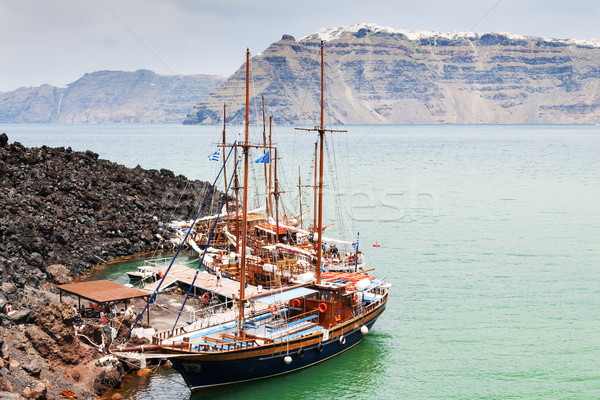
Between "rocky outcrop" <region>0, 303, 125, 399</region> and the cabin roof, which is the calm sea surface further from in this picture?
the cabin roof

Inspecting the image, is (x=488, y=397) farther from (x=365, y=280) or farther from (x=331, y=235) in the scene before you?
(x=331, y=235)

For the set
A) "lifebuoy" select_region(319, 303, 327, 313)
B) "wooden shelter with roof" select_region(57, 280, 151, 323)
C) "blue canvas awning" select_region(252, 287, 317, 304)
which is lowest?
"lifebuoy" select_region(319, 303, 327, 313)

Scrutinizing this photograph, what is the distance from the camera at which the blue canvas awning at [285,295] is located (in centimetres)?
3556

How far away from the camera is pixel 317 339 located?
3534cm

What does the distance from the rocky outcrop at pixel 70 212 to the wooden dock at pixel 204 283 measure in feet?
25.2

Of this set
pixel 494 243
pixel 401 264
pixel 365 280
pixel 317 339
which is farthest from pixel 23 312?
pixel 494 243

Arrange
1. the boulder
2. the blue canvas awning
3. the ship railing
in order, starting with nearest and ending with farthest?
1. the ship railing
2. the blue canvas awning
3. the boulder

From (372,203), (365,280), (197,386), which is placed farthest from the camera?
(372,203)

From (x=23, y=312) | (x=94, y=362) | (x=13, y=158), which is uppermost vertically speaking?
(x=13, y=158)

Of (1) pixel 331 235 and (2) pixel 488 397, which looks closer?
(2) pixel 488 397

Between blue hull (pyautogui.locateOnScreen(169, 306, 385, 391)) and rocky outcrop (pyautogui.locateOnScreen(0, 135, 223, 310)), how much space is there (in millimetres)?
11835

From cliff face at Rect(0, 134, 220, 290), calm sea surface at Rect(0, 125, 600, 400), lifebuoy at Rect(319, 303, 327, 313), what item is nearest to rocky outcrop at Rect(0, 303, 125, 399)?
calm sea surface at Rect(0, 125, 600, 400)

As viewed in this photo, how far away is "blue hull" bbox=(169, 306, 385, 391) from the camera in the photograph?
31.4 m

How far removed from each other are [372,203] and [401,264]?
44563 mm
